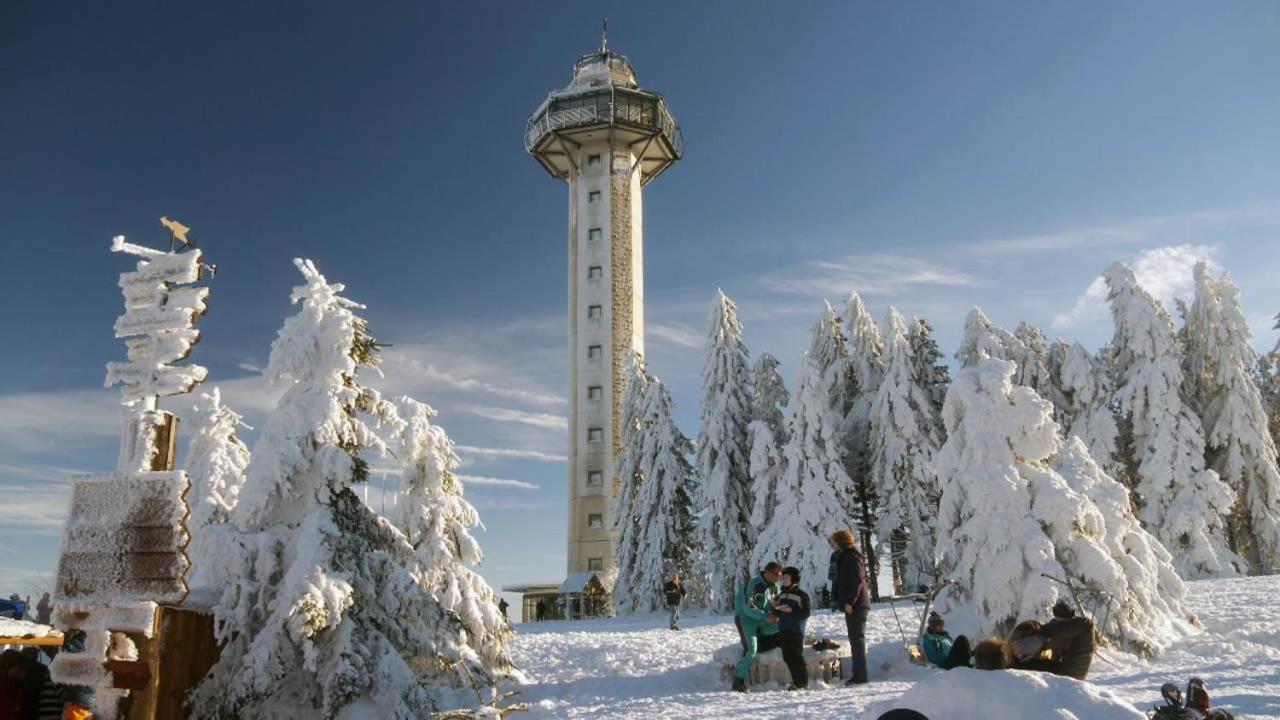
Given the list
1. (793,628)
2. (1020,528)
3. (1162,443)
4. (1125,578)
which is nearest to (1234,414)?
(1162,443)

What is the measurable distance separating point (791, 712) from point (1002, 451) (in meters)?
7.29

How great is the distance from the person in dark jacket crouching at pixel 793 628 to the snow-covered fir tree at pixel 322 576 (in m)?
4.00

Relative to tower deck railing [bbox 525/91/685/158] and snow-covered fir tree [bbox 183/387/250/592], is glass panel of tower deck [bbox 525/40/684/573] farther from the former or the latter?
snow-covered fir tree [bbox 183/387/250/592]

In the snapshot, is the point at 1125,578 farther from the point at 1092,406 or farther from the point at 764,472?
the point at 1092,406

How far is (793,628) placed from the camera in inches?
436

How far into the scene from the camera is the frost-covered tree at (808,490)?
28.1 metres

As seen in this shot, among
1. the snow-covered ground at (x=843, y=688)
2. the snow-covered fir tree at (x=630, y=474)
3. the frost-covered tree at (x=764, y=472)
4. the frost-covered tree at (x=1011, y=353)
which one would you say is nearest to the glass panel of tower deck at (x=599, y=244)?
the snow-covered fir tree at (x=630, y=474)

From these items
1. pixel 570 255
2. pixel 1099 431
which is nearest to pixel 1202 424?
pixel 1099 431

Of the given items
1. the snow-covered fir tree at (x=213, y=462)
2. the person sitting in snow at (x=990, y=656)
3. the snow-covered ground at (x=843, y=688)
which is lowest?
the snow-covered ground at (x=843, y=688)

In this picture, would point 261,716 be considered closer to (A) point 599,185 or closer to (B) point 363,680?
(B) point 363,680

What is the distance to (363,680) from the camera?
10133mm

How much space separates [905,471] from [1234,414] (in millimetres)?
12959

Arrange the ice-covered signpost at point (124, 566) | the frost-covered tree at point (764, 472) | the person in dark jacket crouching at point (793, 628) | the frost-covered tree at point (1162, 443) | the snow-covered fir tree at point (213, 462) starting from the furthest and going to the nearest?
the frost-covered tree at point (1162, 443) < the frost-covered tree at point (764, 472) < the snow-covered fir tree at point (213, 462) < the person in dark jacket crouching at point (793, 628) < the ice-covered signpost at point (124, 566)

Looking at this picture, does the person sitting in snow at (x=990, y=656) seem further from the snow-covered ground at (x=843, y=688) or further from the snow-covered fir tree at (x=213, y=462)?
the snow-covered fir tree at (x=213, y=462)
